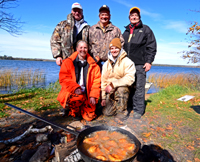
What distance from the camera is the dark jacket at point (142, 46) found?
4246 millimetres

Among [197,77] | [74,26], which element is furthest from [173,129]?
[197,77]

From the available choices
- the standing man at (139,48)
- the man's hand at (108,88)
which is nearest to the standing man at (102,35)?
the standing man at (139,48)

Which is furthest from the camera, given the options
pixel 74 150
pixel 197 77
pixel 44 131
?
pixel 197 77

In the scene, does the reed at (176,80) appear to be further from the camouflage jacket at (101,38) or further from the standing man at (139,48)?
the camouflage jacket at (101,38)

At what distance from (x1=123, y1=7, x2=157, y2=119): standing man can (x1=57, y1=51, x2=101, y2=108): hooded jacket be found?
56.1 inches

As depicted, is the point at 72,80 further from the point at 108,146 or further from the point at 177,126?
the point at 177,126

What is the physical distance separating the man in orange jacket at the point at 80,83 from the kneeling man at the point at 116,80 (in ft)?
1.04

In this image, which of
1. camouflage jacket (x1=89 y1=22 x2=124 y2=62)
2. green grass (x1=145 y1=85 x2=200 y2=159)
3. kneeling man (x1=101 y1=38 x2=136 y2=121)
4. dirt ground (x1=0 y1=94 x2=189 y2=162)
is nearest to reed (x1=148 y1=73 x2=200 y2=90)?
green grass (x1=145 y1=85 x2=200 y2=159)

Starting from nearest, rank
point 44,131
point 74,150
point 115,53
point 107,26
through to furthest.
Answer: point 74,150
point 44,131
point 115,53
point 107,26

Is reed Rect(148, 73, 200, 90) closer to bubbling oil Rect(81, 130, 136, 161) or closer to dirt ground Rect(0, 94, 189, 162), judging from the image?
dirt ground Rect(0, 94, 189, 162)

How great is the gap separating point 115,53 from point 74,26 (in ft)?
5.50

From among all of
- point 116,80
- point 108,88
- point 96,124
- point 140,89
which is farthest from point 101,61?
point 96,124

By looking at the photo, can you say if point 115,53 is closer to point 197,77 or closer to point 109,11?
point 109,11

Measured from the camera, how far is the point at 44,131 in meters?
3.29
